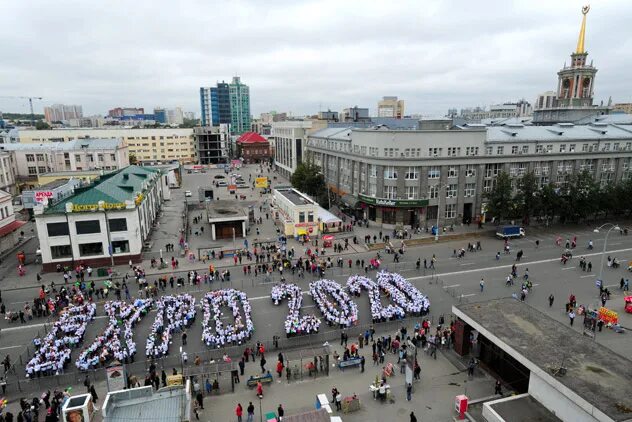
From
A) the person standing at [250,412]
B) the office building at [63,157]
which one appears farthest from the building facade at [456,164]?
the office building at [63,157]

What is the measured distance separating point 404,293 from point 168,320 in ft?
65.4

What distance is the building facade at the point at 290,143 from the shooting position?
334 feet

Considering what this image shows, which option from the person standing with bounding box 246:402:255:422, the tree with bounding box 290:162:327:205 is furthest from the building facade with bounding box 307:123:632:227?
the person standing with bounding box 246:402:255:422

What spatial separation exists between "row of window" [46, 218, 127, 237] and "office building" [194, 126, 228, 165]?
108 metres

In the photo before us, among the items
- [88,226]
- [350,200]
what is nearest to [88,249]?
[88,226]

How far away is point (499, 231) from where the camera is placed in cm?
5409

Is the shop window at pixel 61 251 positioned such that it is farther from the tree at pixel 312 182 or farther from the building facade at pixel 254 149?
the building facade at pixel 254 149

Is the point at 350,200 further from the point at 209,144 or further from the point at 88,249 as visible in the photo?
the point at 209,144

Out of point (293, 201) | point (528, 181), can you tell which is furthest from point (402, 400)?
point (528, 181)

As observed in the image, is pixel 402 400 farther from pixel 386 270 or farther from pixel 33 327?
pixel 33 327

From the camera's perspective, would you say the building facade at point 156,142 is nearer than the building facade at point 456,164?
No

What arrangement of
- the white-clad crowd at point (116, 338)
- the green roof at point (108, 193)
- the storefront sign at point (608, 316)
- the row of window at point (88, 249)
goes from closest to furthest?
1. the white-clad crowd at point (116, 338)
2. the storefront sign at point (608, 316)
3. the green roof at point (108, 193)
4. the row of window at point (88, 249)

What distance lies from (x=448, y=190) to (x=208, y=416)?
4789cm

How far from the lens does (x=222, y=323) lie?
31203 mm
